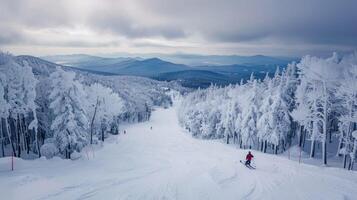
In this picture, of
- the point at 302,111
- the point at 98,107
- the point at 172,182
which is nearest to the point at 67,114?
the point at 172,182

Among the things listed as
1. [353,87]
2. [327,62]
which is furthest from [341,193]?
[327,62]

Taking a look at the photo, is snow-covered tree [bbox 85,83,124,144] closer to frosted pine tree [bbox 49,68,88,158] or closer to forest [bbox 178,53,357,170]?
frosted pine tree [bbox 49,68,88,158]

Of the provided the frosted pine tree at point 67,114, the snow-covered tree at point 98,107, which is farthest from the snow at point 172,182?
the snow-covered tree at point 98,107

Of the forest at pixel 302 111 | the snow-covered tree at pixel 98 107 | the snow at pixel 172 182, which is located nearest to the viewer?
the snow at pixel 172 182

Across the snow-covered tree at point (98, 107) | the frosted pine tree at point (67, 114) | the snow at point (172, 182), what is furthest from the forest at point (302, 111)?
the frosted pine tree at point (67, 114)

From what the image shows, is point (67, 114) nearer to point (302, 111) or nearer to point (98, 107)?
point (98, 107)

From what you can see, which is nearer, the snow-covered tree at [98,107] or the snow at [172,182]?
the snow at [172,182]

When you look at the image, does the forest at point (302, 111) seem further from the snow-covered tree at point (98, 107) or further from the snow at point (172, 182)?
the snow-covered tree at point (98, 107)

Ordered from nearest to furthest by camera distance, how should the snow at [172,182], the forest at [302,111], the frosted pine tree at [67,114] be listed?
the snow at [172,182] → the frosted pine tree at [67,114] → the forest at [302,111]
